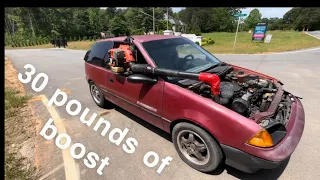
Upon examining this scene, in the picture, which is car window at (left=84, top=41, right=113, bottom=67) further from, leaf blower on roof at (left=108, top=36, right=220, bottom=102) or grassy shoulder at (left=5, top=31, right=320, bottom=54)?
grassy shoulder at (left=5, top=31, right=320, bottom=54)

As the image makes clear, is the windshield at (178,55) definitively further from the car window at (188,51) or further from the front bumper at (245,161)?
the front bumper at (245,161)

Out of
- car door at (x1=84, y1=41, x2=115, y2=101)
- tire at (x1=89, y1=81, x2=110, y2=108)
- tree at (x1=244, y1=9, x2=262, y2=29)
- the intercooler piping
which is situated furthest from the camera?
tree at (x1=244, y1=9, x2=262, y2=29)

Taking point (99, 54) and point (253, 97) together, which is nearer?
point (253, 97)

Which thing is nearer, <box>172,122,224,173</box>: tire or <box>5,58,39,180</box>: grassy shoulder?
<box>172,122,224,173</box>: tire

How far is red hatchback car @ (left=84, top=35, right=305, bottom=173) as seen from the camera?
2.17 metres

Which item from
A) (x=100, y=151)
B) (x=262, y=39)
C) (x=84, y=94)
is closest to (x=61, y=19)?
(x=262, y=39)

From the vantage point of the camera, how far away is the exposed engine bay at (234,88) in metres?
2.44

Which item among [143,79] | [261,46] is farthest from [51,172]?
[261,46]

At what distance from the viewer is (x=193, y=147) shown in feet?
8.71

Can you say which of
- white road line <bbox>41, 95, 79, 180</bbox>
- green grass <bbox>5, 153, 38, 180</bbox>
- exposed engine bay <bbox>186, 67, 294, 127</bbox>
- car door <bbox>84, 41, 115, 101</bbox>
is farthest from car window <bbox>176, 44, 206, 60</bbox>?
green grass <bbox>5, 153, 38, 180</bbox>

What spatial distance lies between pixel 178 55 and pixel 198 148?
5.40 feet

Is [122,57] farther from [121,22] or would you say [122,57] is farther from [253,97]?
[121,22]
